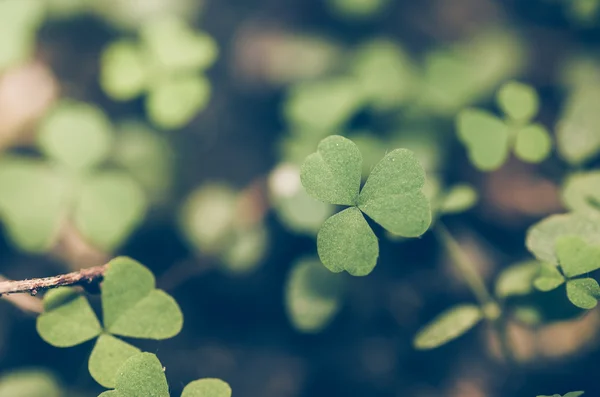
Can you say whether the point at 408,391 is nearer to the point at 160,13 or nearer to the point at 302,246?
the point at 302,246

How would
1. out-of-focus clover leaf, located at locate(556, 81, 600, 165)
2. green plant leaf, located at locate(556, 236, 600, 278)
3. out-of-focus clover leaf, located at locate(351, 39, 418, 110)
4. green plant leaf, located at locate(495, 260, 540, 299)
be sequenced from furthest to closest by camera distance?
out-of-focus clover leaf, located at locate(351, 39, 418, 110) < out-of-focus clover leaf, located at locate(556, 81, 600, 165) < green plant leaf, located at locate(495, 260, 540, 299) < green plant leaf, located at locate(556, 236, 600, 278)

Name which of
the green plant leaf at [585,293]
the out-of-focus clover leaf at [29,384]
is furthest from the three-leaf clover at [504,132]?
the out-of-focus clover leaf at [29,384]

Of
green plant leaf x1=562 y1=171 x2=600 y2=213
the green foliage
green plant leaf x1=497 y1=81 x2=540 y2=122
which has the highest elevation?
green plant leaf x1=497 y1=81 x2=540 y2=122

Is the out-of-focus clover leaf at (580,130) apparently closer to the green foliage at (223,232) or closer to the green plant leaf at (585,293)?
the green plant leaf at (585,293)

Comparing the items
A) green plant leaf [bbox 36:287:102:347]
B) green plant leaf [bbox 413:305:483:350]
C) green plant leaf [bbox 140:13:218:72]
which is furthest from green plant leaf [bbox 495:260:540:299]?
green plant leaf [bbox 140:13:218:72]

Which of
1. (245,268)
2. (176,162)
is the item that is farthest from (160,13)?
(245,268)

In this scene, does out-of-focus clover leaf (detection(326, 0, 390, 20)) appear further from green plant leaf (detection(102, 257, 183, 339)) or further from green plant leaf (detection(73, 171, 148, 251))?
green plant leaf (detection(102, 257, 183, 339))

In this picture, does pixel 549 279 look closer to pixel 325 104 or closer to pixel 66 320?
pixel 325 104
